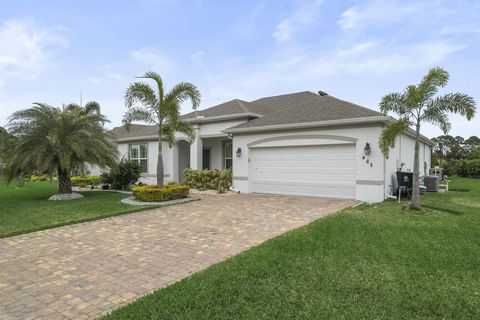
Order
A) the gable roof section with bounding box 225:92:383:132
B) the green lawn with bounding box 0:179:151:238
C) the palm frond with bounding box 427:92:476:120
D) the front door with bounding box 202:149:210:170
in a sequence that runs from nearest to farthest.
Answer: the green lawn with bounding box 0:179:151:238
the palm frond with bounding box 427:92:476:120
the gable roof section with bounding box 225:92:383:132
the front door with bounding box 202:149:210:170

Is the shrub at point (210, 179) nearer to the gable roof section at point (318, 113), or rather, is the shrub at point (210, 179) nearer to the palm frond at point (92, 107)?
the gable roof section at point (318, 113)

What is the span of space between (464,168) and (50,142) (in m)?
34.6

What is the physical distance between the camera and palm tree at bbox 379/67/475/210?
29.6ft

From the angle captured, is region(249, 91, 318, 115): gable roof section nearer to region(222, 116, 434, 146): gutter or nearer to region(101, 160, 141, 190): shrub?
region(222, 116, 434, 146): gutter

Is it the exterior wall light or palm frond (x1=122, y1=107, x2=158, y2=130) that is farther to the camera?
palm frond (x1=122, y1=107, x2=158, y2=130)

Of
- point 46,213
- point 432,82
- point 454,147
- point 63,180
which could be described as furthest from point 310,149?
point 454,147

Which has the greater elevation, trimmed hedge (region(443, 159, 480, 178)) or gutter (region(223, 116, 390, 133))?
gutter (region(223, 116, 390, 133))

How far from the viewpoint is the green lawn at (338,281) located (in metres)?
3.45

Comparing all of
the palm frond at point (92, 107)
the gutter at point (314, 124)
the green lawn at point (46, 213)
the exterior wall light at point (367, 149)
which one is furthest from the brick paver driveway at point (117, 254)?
the palm frond at point (92, 107)

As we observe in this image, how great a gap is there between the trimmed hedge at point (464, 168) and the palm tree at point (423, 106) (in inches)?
987

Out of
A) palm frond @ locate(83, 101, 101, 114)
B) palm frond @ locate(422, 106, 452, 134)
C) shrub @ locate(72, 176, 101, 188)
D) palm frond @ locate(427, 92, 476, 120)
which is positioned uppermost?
palm frond @ locate(83, 101, 101, 114)

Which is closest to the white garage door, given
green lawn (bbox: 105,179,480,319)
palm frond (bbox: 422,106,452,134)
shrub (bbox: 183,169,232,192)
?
shrub (bbox: 183,169,232,192)

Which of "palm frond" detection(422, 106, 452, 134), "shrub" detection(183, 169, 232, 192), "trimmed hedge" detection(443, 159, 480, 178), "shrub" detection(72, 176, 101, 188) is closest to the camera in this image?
"palm frond" detection(422, 106, 452, 134)

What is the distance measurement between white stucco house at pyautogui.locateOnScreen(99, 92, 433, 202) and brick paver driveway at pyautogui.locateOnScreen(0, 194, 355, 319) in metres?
2.55
